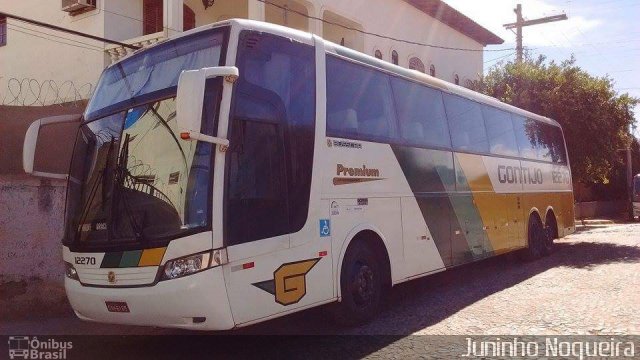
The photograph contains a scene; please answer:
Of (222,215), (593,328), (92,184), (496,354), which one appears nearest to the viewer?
(222,215)

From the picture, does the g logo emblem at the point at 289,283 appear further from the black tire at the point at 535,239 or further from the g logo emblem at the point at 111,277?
the black tire at the point at 535,239

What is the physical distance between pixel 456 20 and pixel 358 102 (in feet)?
64.8

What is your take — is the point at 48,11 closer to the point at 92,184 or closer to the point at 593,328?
the point at 92,184

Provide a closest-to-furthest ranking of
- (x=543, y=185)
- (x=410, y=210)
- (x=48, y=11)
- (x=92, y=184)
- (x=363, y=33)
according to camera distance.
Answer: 1. (x=92, y=184)
2. (x=410, y=210)
3. (x=543, y=185)
4. (x=48, y=11)
5. (x=363, y=33)

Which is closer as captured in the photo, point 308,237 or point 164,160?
point 164,160

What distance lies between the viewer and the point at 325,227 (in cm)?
Result: 554

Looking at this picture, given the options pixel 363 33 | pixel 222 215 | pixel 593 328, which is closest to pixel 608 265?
pixel 593 328

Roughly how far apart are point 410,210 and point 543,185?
629 centimetres

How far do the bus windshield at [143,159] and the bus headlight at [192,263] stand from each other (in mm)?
213

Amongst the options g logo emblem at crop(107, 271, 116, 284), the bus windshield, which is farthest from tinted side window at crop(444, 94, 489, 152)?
g logo emblem at crop(107, 271, 116, 284)

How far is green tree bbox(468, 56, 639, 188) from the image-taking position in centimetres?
1527

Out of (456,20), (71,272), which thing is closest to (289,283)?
(71,272)

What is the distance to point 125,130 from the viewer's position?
5.07 m

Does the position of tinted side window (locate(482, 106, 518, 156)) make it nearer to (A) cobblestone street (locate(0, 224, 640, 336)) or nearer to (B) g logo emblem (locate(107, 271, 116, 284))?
(A) cobblestone street (locate(0, 224, 640, 336))
